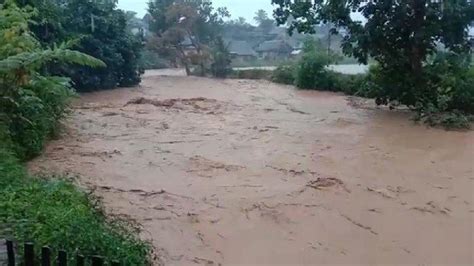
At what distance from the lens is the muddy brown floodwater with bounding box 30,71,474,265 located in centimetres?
454

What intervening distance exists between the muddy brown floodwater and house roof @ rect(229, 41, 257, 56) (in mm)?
18676

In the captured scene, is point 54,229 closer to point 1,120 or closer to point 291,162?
point 1,120

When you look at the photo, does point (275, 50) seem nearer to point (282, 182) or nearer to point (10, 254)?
point (282, 182)

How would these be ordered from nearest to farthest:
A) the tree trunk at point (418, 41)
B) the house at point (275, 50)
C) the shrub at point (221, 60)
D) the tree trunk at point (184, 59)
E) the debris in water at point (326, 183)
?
the debris in water at point (326, 183) → the tree trunk at point (418, 41) → the shrub at point (221, 60) → the tree trunk at point (184, 59) → the house at point (275, 50)

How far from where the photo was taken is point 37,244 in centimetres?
309

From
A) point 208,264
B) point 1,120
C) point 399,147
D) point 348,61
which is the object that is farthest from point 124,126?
point 348,61

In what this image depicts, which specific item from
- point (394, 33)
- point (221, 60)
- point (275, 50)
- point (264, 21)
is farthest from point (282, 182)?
point (264, 21)

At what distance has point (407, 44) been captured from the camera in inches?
435

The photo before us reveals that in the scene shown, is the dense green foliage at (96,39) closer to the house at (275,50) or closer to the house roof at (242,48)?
the house at (275,50)

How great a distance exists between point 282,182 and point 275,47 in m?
23.9

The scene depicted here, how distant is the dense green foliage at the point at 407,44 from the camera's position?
34.5 feet

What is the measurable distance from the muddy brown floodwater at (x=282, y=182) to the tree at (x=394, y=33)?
720 millimetres

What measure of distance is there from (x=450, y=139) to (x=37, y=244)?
291 inches


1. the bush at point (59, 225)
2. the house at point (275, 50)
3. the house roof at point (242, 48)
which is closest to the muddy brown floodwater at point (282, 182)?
the bush at point (59, 225)
